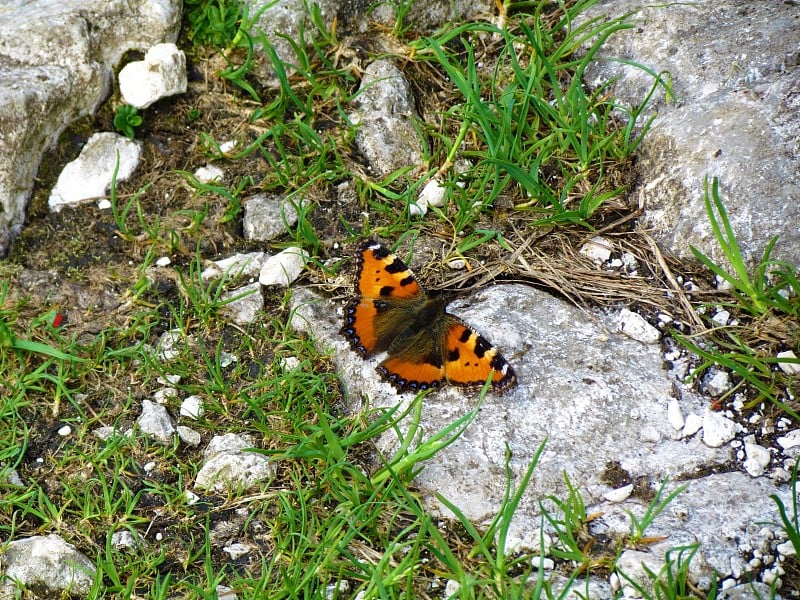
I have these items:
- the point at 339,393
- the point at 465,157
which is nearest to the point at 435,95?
the point at 465,157

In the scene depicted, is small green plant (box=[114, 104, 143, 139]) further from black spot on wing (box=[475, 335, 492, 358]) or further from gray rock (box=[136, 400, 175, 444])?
black spot on wing (box=[475, 335, 492, 358])

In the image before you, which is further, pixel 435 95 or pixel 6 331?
pixel 435 95

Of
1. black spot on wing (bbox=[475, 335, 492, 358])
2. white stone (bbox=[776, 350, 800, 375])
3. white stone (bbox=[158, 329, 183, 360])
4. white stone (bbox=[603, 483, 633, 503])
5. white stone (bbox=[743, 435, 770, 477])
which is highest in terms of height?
white stone (bbox=[158, 329, 183, 360])

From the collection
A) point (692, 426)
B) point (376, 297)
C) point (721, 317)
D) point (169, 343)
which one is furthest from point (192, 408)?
point (721, 317)

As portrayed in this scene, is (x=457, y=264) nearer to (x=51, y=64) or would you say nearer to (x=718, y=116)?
(x=718, y=116)

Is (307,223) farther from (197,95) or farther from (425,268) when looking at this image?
(197,95)

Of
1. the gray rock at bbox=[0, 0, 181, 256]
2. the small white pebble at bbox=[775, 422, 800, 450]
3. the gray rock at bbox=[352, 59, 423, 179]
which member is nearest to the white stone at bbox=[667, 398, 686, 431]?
the small white pebble at bbox=[775, 422, 800, 450]

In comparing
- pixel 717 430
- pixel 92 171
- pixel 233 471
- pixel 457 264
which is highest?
pixel 92 171
